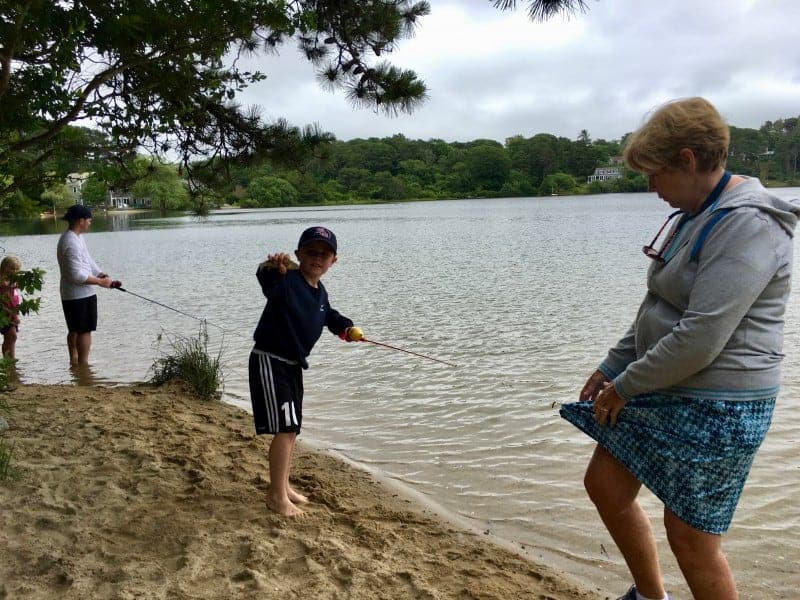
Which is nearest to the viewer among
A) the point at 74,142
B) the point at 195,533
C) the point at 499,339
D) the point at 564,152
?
the point at 195,533

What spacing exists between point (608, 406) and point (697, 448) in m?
0.30

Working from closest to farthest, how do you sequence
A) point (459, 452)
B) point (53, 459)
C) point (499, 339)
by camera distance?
point (53, 459) < point (459, 452) < point (499, 339)

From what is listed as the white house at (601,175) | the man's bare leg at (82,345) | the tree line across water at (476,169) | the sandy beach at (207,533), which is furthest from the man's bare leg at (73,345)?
the white house at (601,175)

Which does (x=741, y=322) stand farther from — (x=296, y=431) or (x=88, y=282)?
(x=88, y=282)

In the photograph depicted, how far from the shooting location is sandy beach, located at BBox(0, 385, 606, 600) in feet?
8.94

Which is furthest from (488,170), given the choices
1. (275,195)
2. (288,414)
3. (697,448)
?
(697,448)

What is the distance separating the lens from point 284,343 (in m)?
3.39

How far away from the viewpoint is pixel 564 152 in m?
129

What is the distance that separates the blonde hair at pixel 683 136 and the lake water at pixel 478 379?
7.08ft

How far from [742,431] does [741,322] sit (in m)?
0.34

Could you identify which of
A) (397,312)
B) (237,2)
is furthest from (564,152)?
(237,2)

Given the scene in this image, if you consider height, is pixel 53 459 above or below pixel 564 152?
below

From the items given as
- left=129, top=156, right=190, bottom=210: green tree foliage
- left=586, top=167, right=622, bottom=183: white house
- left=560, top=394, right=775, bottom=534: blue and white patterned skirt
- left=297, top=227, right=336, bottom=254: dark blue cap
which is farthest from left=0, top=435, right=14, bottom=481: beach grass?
left=586, top=167, right=622, bottom=183: white house

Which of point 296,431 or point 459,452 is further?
point 459,452
